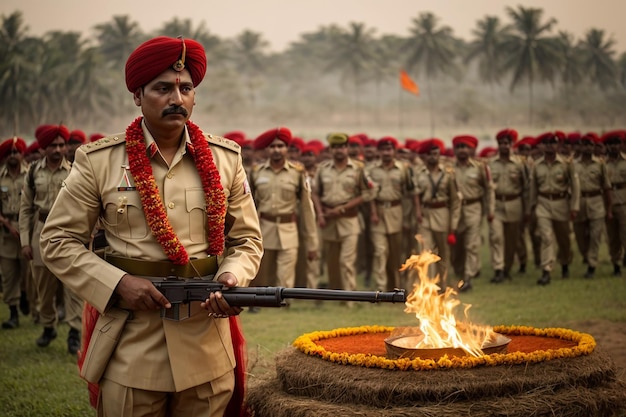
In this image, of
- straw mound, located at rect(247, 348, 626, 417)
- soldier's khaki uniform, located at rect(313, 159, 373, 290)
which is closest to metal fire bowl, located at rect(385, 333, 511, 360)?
straw mound, located at rect(247, 348, 626, 417)

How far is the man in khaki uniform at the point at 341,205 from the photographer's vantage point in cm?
1216

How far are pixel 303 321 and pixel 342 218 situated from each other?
2.13 m

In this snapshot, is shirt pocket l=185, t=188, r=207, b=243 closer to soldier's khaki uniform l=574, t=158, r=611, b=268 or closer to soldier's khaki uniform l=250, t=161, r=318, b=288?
soldier's khaki uniform l=250, t=161, r=318, b=288

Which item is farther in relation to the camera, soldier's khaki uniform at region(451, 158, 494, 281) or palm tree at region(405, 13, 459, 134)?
palm tree at region(405, 13, 459, 134)

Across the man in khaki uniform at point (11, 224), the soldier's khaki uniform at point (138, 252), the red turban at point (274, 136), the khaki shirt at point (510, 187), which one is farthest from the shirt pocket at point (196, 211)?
the khaki shirt at point (510, 187)

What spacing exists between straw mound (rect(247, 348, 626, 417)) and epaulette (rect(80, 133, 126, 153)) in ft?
5.92

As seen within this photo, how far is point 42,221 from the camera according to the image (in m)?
9.48

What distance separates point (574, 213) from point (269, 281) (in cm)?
484

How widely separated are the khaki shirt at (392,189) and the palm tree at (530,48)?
16.8 meters

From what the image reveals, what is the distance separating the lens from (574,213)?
13.4 metres

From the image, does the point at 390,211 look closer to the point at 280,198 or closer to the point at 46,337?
the point at 280,198

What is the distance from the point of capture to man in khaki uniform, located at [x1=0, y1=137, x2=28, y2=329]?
1116 cm

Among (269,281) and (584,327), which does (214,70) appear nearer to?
(269,281)

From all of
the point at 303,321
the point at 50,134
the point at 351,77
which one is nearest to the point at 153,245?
the point at 50,134
